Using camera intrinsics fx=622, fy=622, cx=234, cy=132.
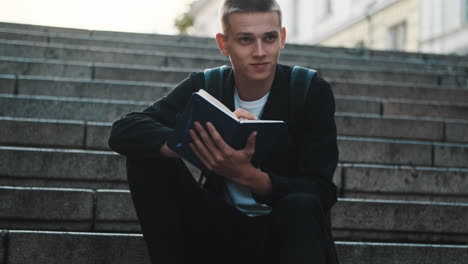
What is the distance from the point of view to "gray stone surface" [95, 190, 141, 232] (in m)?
3.37

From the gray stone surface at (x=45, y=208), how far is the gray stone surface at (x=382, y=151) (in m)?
1.91

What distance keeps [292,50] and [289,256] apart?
7006 millimetres

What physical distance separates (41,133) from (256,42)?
7.21 ft

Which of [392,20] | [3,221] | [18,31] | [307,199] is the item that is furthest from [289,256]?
[392,20]

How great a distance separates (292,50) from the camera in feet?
29.1

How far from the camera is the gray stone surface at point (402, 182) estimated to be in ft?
13.0

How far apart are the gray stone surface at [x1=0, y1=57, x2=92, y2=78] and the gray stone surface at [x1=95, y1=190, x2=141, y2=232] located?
2840 millimetres

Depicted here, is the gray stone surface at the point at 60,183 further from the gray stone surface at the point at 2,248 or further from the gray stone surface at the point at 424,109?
the gray stone surface at the point at 424,109

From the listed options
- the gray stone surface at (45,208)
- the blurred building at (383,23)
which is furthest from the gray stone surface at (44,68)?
the blurred building at (383,23)

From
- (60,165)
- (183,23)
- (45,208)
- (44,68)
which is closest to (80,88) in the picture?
(44,68)

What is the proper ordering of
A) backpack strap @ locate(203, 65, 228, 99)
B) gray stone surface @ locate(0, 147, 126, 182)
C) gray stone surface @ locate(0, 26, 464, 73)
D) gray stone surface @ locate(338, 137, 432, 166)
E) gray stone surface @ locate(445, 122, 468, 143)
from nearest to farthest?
backpack strap @ locate(203, 65, 228, 99) → gray stone surface @ locate(0, 147, 126, 182) → gray stone surface @ locate(338, 137, 432, 166) → gray stone surface @ locate(445, 122, 468, 143) → gray stone surface @ locate(0, 26, 464, 73)

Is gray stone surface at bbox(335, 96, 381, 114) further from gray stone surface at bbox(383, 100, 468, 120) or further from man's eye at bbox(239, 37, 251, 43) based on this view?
man's eye at bbox(239, 37, 251, 43)

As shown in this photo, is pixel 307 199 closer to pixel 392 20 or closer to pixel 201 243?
pixel 201 243

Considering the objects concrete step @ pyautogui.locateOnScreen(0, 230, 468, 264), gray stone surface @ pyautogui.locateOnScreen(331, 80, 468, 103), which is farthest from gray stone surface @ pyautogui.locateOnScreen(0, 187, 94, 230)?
gray stone surface @ pyautogui.locateOnScreen(331, 80, 468, 103)
